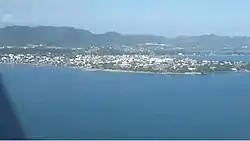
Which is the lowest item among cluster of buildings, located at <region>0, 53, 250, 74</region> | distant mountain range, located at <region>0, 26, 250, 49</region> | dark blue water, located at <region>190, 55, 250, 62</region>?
cluster of buildings, located at <region>0, 53, 250, 74</region>

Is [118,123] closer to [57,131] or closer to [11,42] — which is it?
[57,131]

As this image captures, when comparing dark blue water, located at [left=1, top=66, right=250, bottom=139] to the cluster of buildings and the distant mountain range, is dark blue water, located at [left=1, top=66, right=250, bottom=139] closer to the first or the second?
the cluster of buildings

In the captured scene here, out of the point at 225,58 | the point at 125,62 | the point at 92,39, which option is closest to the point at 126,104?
the point at 125,62

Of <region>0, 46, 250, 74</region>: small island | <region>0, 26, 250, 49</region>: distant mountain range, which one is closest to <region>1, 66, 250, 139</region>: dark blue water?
<region>0, 46, 250, 74</region>: small island

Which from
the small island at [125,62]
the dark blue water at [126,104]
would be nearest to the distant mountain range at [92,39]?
the small island at [125,62]

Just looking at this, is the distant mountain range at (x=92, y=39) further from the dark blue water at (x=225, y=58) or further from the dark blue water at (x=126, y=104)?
the dark blue water at (x=126, y=104)
